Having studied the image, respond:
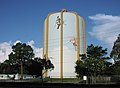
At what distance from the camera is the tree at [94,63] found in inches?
3297

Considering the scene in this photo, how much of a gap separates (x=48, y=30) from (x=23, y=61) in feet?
98.7

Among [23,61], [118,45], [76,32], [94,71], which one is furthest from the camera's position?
[76,32]

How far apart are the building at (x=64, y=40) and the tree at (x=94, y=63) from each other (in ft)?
105

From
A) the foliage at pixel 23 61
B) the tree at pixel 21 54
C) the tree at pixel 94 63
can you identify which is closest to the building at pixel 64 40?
the foliage at pixel 23 61

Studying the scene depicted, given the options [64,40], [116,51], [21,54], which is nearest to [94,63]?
[116,51]

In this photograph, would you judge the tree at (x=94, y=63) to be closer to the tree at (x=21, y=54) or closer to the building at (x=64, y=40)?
the tree at (x=21, y=54)

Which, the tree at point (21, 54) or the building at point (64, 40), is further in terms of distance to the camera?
the building at point (64, 40)

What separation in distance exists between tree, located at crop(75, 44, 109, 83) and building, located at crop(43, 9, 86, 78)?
1266 inches

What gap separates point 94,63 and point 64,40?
157 feet

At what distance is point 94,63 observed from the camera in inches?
3297

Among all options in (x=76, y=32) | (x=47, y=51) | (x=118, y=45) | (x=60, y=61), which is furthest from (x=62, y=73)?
(x=118, y=45)

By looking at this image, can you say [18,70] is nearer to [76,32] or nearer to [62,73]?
[62,73]

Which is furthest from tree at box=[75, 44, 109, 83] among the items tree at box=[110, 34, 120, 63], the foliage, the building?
the building

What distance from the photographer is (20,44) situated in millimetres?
111000
